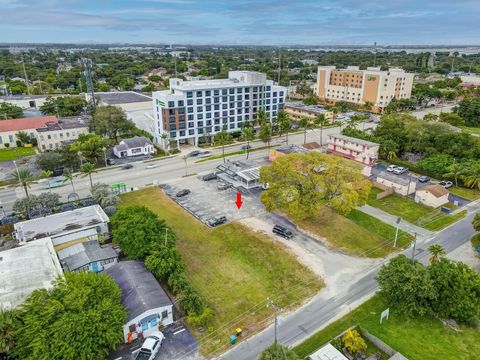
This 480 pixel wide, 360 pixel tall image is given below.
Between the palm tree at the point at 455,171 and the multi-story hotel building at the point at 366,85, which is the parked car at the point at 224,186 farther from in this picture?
the multi-story hotel building at the point at 366,85

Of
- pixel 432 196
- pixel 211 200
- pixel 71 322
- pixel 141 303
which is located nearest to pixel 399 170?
pixel 432 196

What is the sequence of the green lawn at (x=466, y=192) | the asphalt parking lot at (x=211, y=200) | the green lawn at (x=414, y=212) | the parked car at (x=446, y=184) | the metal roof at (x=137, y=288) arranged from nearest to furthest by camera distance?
1. the metal roof at (x=137, y=288)
2. the green lawn at (x=414, y=212)
3. the asphalt parking lot at (x=211, y=200)
4. the green lawn at (x=466, y=192)
5. the parked car at (x=446, y=184)

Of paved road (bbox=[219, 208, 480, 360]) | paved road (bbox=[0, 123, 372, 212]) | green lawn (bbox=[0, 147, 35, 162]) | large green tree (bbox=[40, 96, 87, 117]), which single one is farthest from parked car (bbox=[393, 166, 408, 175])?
large green tree (bbox=[40, 96, 87, 117])

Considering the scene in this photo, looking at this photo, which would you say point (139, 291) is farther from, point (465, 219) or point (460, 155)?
point (460, 155)

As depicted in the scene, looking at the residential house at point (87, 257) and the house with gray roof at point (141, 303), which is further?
the residential house at point (87, 257)

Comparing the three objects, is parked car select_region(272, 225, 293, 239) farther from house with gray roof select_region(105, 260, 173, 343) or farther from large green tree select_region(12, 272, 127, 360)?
large green tree select_region(12, 272, 127, 360)

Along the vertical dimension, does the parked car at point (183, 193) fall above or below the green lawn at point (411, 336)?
above

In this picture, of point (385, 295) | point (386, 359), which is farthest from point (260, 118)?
point (386, 359)

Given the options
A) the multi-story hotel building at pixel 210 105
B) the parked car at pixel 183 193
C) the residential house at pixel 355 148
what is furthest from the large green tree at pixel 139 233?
the residential house at pixel 355 148
